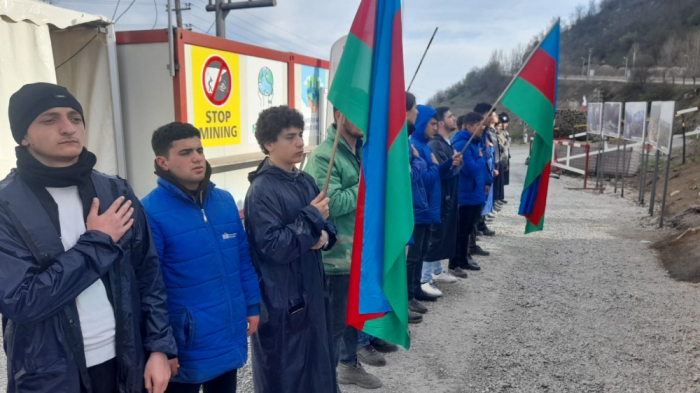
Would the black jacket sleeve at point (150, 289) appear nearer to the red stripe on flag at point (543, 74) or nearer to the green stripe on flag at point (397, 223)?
the green stripe on flag at point (397, 223)

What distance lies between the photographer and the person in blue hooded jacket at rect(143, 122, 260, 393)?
2043mm

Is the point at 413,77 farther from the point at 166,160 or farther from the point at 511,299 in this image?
the point at 166,160

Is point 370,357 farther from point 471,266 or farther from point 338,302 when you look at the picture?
point 471,266

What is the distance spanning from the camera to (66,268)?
1524 mm

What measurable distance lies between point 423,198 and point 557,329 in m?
1.65

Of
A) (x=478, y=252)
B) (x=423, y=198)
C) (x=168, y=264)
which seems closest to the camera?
(x=168, y=264)

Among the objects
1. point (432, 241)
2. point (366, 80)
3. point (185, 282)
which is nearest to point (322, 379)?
point (185, 282)

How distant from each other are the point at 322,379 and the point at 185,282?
91 centimetres

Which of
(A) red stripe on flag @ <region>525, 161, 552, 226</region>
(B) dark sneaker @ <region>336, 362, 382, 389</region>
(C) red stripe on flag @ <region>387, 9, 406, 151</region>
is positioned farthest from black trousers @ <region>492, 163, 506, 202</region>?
(C) red stripe on flag @ <region>387, 9, 406, 151</region>

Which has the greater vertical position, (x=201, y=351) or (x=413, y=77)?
(x=413, y=77)

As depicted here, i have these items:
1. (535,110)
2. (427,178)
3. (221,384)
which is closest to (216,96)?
(427,178)

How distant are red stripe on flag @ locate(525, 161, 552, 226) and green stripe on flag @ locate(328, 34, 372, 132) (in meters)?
2.16

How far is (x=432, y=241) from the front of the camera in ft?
16.9

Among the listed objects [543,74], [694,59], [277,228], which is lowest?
[277,228]
